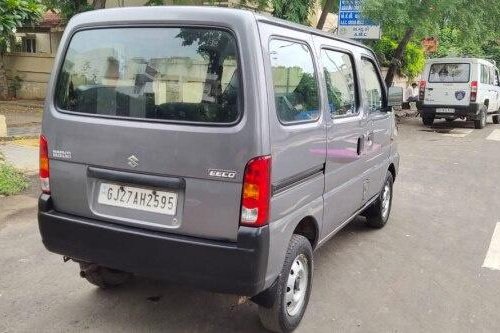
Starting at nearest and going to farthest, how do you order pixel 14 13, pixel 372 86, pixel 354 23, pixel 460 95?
pixel 372 86, pixel 14 13, pixel 354 23, pixel 460 95

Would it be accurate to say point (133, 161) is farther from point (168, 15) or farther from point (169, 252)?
point (168, 15)

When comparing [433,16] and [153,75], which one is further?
[433,16]

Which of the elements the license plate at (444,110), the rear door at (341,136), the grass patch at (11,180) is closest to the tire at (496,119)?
the license plate at (444,110)

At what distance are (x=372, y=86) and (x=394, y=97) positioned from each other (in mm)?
434

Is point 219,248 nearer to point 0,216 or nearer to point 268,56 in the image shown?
point 268,56

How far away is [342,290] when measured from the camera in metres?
3.96

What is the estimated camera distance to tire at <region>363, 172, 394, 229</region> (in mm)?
5363

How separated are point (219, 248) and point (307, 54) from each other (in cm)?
147

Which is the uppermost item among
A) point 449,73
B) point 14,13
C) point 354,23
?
point 354,23

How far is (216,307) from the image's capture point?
3.62m

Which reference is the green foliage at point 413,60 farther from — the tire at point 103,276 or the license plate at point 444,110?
the tire at point 103,276

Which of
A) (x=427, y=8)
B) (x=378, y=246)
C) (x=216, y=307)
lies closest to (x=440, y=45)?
(x=427, y=8)

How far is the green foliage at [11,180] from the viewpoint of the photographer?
242 inches

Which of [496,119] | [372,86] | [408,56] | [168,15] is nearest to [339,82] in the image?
[372,86]
